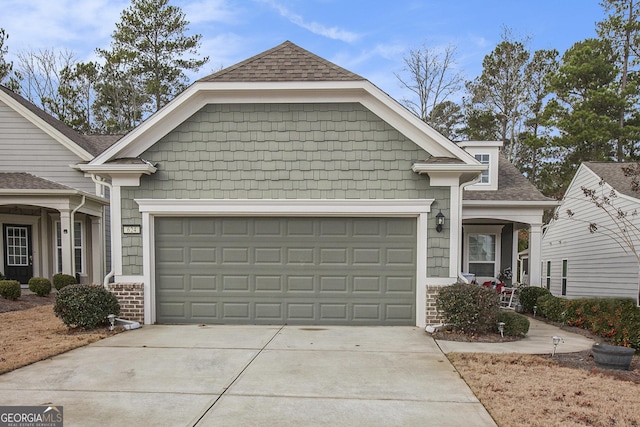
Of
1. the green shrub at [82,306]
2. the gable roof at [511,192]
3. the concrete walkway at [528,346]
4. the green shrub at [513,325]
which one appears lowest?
the concrete walkway at [528,346]

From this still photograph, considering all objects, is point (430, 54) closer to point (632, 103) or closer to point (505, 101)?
point (505, 101)

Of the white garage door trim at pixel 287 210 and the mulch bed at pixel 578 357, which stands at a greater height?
the white garage door trim at pixel 287 210

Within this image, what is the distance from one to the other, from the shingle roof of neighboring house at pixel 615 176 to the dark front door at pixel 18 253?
18.7 meters

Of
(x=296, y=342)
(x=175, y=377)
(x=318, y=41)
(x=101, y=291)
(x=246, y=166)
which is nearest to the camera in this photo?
(x=175, y=377)

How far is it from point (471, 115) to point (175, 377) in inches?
1046

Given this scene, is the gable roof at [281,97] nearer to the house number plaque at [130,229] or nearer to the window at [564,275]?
the house number plaque at [130,229]

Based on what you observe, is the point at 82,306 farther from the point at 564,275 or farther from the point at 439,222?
the point at 564,275

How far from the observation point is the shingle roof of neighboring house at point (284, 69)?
849cm

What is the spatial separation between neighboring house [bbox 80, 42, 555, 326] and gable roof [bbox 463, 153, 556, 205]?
437 cm

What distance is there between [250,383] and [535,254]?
9.84 m

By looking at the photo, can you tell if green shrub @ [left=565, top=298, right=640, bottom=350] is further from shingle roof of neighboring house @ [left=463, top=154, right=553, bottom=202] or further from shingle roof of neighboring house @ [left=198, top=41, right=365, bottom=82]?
shingle roof of neighboring house @ [left=198, top=41, right=365, bottom=82]

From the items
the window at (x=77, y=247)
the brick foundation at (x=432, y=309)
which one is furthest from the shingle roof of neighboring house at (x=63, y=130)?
the brick foundation at (x=432, y=309)

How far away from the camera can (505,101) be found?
87.7 ft

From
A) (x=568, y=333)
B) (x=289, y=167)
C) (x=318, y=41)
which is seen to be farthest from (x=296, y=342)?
(x=318, y=41)
